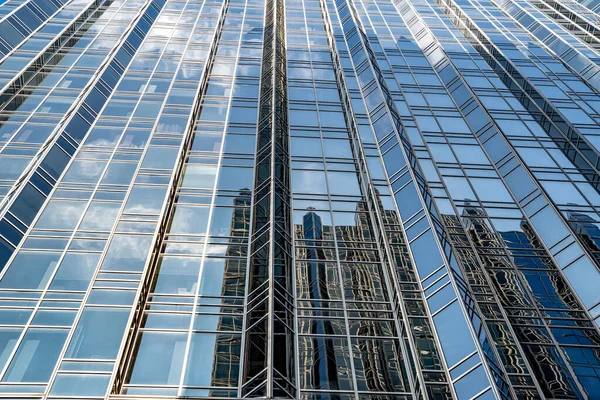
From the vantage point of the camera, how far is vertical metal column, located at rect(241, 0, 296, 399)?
21422 mm

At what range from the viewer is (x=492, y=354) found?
20.3 metres

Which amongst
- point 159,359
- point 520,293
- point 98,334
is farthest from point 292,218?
point 98,334

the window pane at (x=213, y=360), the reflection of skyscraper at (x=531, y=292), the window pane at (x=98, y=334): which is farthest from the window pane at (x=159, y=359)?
the reflection of skyscraper at (x=531, y=292)

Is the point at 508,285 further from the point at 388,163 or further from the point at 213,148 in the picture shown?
the point at 213,148

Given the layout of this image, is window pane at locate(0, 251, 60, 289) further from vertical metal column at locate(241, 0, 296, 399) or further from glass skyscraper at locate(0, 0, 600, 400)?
vertical metal column at locate(241, 0, 296, 399)

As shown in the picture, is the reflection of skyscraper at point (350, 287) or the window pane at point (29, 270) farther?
the window pane at point (29, 270)

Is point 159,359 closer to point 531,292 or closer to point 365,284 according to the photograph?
point 365,284

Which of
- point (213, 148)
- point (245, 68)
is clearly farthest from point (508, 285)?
point (245, 68)

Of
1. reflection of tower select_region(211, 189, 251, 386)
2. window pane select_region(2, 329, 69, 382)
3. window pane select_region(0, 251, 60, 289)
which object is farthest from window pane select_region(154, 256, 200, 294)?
window pane select_region(2, 329, 69, 382)

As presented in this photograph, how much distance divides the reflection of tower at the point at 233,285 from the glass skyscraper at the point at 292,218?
0.09 m

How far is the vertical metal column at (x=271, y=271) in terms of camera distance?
21422 mm

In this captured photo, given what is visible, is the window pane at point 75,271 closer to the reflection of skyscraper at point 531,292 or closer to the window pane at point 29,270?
→ the window pane at point 29,270

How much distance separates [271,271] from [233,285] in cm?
180

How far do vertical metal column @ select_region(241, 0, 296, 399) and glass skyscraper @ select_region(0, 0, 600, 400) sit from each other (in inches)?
4.6
